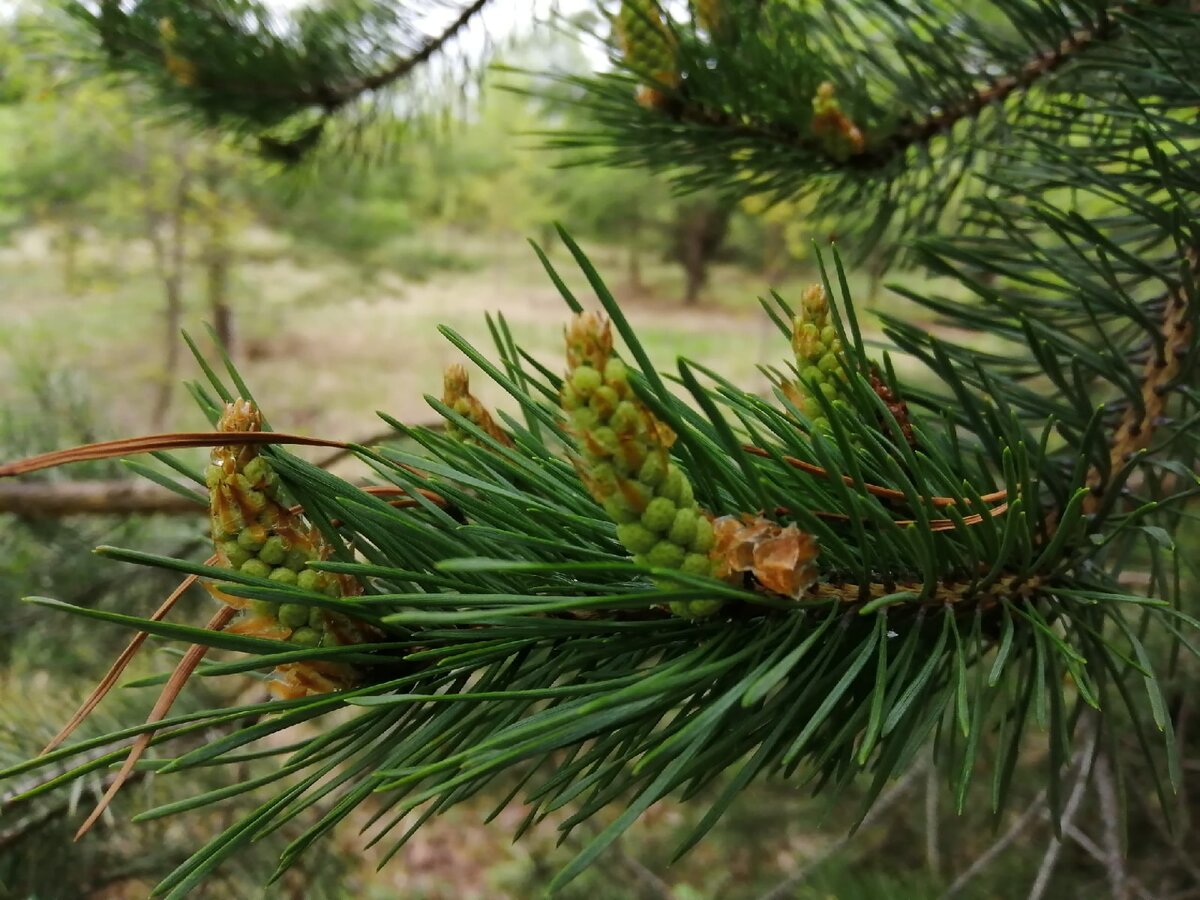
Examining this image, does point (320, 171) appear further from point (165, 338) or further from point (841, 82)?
point (165, 338)

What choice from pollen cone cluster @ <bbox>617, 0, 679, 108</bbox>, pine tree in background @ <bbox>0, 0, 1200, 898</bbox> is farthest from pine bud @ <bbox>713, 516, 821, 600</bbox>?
pollen cone cluster @ <bbox>617, 0, 679, 108</bbox>

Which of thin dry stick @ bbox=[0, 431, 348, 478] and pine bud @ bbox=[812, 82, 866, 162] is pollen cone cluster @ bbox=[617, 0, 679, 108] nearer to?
pine bud @ bbox=[812, 82, 866, 162]

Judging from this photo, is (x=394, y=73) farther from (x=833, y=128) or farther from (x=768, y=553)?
(x=768, y=553)

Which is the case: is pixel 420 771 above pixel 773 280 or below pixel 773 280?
above

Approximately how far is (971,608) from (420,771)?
0.55ft

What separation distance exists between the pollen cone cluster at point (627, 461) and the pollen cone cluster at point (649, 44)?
348mm

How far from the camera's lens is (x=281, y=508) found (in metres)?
0.22

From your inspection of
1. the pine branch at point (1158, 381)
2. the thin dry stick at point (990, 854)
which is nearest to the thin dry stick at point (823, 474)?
the pine branch at point (1158, 381)

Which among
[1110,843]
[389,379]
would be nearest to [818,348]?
[1110,843]

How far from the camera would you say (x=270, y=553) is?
0.21 meters

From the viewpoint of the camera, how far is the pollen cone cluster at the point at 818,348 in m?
0.25

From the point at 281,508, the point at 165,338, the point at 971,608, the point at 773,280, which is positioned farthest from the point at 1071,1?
the point at 773,280

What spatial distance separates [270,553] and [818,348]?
17 centimetres

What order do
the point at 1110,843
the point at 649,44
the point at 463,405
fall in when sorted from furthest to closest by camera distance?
the point at 1110,843, the point at 649,44, the point at 463,405
